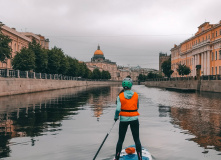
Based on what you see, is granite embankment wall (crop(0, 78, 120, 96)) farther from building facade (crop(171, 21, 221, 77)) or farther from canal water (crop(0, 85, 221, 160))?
building facade (crop(171, 21, 221, 77))

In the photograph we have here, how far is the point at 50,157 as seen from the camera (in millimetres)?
6602

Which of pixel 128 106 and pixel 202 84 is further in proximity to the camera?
pixel 202 84

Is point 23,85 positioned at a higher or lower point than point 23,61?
lower

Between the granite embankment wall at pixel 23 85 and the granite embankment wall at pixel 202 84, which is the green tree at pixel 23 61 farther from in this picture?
the granite embankment wall at pixel 202 84

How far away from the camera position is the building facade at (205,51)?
63719 mm

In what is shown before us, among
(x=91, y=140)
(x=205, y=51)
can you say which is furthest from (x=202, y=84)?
(x=91, y=140)

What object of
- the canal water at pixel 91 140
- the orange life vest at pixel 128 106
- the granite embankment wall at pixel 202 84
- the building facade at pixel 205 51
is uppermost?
the building facade at pixel 205 51

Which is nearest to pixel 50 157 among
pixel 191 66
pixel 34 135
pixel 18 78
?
pixel 34 135

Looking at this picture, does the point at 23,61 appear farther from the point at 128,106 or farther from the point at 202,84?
the point at 128,106

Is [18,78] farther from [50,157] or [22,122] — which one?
[50,157]

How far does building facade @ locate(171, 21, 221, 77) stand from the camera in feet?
209

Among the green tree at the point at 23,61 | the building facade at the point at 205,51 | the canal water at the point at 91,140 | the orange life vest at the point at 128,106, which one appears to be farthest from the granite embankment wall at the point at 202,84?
the orange life vest at the point at 128,106

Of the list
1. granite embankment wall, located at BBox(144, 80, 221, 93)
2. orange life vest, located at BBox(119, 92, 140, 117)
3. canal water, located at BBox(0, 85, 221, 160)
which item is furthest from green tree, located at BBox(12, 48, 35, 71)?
orange life vest, located at BBox(119, 92, 140, 117)

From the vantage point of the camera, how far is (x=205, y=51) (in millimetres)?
70562
